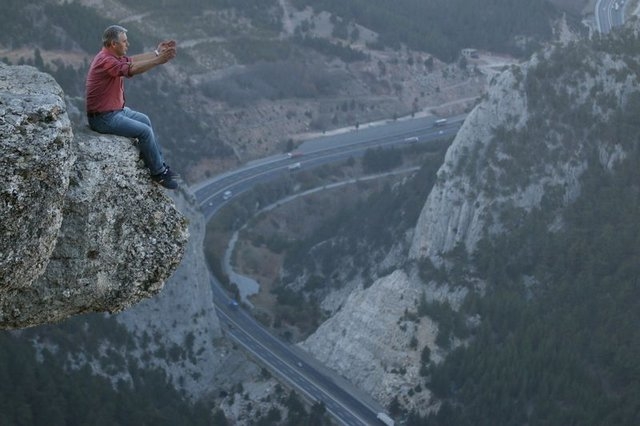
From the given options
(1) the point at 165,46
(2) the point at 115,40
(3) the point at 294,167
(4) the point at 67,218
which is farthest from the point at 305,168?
(4) the point at 67,218

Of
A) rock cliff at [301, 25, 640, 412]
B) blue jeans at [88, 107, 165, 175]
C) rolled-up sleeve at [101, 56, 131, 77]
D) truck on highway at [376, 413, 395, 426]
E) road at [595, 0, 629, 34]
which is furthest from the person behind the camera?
road at [595, 0, 629, 34]

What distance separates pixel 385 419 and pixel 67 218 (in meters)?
54.0

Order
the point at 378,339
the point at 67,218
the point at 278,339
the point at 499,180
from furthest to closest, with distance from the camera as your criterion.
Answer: the point at 278,339 → the point at 499,180 → the point at 378,339 → the point at 67,218

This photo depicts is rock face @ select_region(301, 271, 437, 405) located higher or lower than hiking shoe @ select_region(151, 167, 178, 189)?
lower

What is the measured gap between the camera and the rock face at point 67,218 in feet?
49.6

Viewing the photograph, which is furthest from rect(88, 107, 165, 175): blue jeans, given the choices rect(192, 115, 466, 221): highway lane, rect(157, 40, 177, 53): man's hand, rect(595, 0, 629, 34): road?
rect(595, 0, 629, 34): road

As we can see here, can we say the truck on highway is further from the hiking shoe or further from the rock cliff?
the hiking shoe

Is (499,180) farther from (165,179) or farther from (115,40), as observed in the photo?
(115,40)

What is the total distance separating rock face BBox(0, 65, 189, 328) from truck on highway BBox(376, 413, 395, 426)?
51.5 meters

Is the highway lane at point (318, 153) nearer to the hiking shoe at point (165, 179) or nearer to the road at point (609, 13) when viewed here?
the road at point (609, 13)

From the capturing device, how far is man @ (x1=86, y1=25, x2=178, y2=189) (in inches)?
691

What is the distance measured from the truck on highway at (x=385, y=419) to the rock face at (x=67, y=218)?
51.5m

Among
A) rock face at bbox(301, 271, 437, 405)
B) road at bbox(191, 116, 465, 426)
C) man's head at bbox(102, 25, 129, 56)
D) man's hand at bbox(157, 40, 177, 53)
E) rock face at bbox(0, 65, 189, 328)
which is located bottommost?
road at bbox(191, 116, 465, 426)

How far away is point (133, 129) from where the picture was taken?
17859mm
